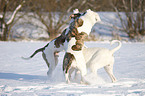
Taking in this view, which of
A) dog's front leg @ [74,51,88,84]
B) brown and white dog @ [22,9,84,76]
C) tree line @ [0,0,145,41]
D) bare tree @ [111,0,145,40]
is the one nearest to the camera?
dog's front leg @ [74,51,88,84]

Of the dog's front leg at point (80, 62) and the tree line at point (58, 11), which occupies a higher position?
the tree line at point (58, 11)

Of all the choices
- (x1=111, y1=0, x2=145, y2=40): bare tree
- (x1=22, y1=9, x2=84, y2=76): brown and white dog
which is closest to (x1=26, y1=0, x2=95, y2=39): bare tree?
(x1=111, y1=0, x2=145, y2=40): bare tree

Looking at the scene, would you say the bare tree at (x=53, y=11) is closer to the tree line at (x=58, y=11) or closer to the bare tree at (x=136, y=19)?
the tree line at (x=58, y=11)

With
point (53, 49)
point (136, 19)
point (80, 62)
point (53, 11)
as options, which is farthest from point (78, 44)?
point (53, 11)

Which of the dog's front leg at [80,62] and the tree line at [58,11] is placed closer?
the dog's front leg at [80,62]

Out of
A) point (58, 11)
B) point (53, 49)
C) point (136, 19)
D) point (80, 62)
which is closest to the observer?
point (80, 62)

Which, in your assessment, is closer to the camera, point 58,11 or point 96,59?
point 96,59

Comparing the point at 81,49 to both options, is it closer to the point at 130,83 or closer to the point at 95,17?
the point at 95,17

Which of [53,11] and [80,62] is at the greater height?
[53,11]

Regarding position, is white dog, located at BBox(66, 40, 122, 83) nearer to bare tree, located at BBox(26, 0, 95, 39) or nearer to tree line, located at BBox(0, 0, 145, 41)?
tree line, located at BBox(0, 0, 145, 41)

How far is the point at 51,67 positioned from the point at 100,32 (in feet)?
31.1

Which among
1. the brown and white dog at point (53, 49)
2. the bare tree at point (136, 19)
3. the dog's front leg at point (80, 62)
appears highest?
the bare tree at point (136, 19)

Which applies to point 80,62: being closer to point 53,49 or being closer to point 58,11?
point 53,49

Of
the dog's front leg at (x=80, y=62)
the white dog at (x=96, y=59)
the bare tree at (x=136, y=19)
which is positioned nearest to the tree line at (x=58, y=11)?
the bare tree at (x=136, y=19)
